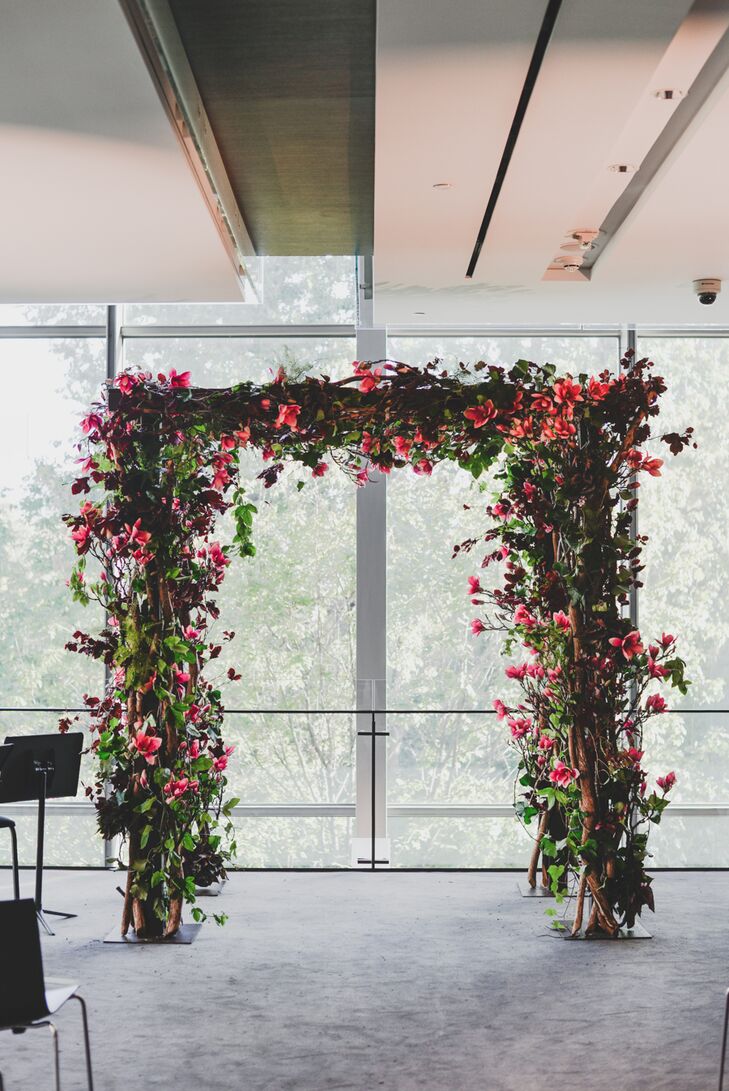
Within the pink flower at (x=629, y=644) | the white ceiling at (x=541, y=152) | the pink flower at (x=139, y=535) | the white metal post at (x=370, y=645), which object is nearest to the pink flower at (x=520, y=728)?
the pink flower at (x=629, y=644)

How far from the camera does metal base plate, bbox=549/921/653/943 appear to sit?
500cm

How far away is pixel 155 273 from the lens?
5074 mm

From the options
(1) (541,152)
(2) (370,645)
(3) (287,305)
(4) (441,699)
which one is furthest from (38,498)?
(1) (541,152)

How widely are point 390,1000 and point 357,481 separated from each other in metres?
2.15

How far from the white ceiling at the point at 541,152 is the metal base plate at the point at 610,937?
117 inches

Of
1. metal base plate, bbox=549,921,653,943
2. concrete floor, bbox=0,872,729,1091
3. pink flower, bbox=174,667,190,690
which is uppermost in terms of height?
pink flower, bbox=174,667,190,690

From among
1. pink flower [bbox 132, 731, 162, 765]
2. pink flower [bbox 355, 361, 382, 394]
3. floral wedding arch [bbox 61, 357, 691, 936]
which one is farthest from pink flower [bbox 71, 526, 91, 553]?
pink flower [bbox 355, 361, 382, 394]

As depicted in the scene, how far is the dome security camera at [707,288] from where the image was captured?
5.45 m

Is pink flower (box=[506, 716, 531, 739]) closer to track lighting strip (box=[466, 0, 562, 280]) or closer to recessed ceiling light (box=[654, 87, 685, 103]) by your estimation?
track lighting strip (box=[466, 0, 562, 280])

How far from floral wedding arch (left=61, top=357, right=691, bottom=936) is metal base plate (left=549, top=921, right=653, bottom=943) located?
38 millimetres

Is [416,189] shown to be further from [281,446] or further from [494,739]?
[494,739]

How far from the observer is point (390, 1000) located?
4281mm

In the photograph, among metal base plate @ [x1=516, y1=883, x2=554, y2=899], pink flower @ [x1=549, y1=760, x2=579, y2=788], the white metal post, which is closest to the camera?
pink flower @ [x1=549, y1=760, x2=579, y2=788]

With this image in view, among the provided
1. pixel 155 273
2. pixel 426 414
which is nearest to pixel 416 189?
pixel 426 414
